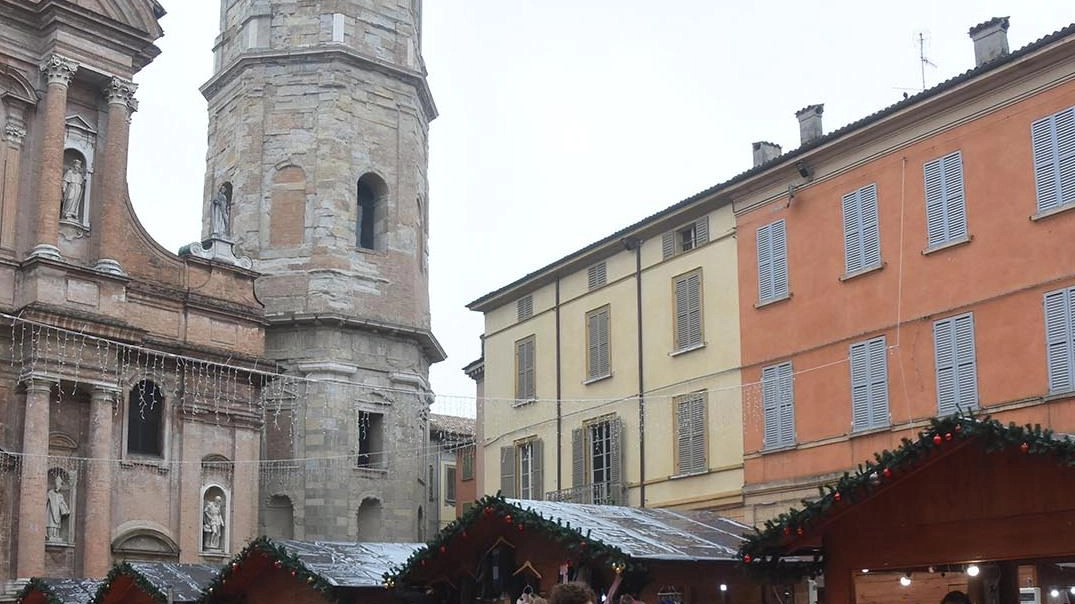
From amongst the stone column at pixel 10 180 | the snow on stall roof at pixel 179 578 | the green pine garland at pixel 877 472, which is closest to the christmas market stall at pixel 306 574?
the snow on stall roof at pixel 179 578

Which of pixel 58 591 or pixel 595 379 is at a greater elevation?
pixel 595 379

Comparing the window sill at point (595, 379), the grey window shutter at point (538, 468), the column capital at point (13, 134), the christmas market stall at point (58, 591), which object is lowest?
the christmas market stall at point (58, 591)

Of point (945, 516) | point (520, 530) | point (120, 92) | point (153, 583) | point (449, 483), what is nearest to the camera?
point (945, 516)

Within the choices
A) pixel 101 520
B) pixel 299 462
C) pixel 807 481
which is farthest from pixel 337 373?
pixel 807 481

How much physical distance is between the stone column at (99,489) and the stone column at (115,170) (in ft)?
9.49

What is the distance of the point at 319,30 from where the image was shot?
121 feet

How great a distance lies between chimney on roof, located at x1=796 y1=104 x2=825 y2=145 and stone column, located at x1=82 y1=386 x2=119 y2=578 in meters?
14.6

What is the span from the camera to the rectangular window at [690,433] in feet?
79.8

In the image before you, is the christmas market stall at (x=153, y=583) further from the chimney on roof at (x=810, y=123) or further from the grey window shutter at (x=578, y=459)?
the chimney on roof at (x=810, y=123)

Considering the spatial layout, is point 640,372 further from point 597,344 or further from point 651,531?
point 651,531

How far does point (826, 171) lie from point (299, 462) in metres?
17.1

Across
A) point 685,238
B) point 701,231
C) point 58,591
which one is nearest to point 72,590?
point 58,591

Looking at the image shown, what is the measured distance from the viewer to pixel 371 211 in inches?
1480

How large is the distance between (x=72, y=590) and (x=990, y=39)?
17037 millimetres
